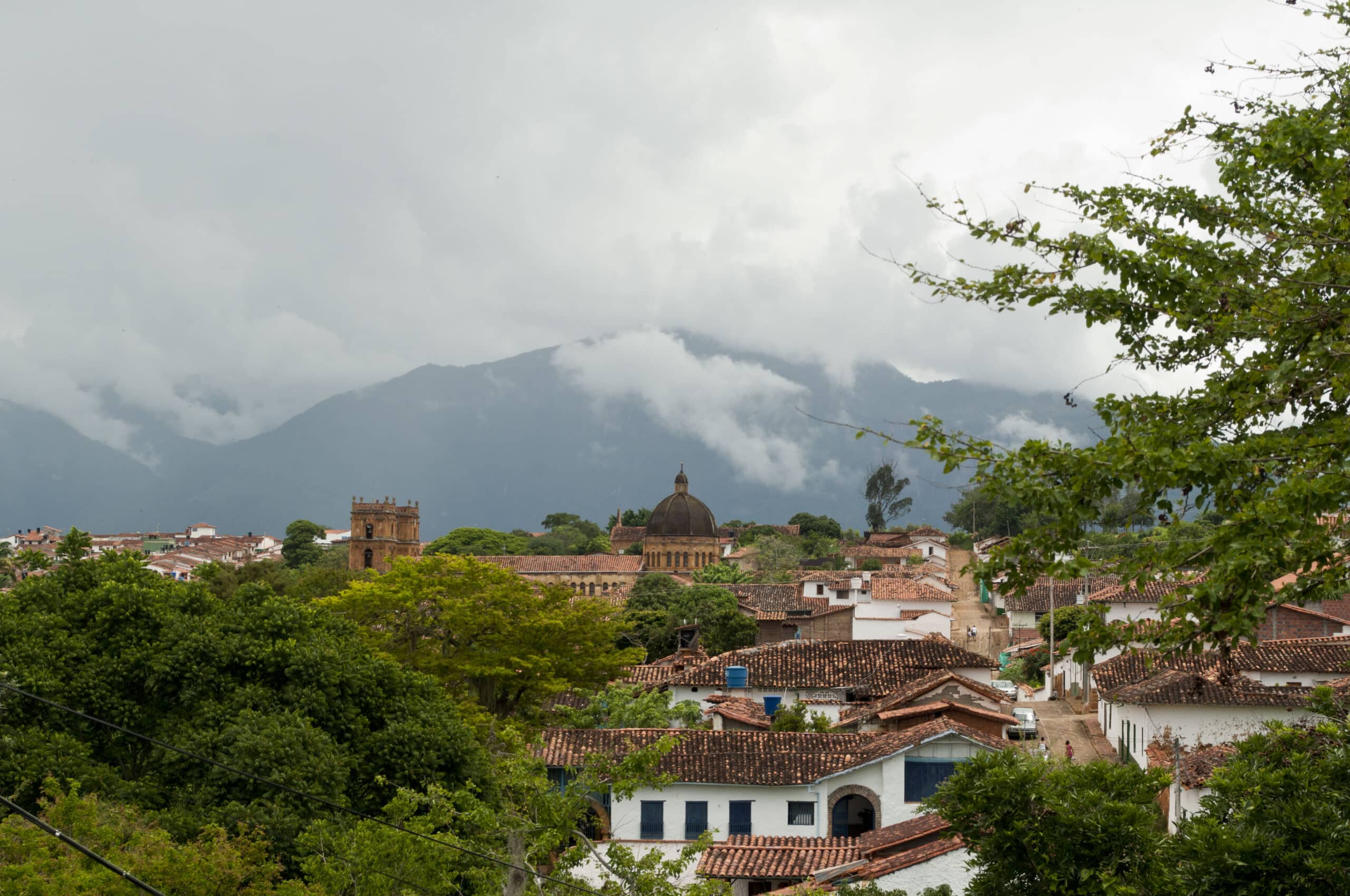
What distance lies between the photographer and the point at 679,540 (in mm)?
107312

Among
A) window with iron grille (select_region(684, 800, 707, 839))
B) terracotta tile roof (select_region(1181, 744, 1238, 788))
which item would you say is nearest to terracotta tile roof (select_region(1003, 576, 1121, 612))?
terracotta tile roof (select_region(1181, 744, 1238, 788))

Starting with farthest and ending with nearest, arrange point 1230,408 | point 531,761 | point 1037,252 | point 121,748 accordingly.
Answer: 1. point 121,748
2. point 531,761
3. point 1037,252
4. point 1230,408

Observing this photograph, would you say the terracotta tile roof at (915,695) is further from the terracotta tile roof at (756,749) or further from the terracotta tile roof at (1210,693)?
the terracotta tile roof at (1210,693)

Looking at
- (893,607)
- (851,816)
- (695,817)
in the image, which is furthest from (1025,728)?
(893,607)

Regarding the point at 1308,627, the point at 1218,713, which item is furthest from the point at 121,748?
the point at 1308,627

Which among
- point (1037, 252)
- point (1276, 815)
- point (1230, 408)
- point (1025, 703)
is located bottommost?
point (1025, 703)

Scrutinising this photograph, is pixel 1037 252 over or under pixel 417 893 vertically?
over

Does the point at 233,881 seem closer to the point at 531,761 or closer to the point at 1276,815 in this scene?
the point at 531,761

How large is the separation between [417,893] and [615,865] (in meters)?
2.08

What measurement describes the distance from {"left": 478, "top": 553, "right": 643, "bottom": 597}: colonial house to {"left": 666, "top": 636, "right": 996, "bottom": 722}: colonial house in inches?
2729

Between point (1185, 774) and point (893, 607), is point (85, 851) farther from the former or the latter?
point (893, 607)

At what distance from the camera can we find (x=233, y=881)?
12281 millimetres

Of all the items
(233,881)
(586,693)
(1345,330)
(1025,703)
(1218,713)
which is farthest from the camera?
(1025,703)

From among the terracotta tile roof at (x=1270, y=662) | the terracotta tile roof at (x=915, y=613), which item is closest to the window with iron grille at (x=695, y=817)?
the terracotta tile roof at (x=1270, y=662)
